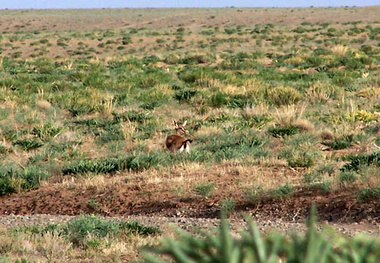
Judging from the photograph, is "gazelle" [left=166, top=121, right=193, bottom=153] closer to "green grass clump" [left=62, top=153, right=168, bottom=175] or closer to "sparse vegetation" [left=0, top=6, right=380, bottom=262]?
"sparse vegetation" [left=0, top=6, right=380, bottom=262]

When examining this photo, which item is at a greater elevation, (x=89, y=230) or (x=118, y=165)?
(x=89, y=230)

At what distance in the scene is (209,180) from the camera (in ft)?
27.9

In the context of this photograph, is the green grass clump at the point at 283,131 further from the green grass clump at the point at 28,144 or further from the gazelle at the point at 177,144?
the green grass clump at the point at 28,144

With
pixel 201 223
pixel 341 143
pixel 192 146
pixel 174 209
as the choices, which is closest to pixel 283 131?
pixel 341 143

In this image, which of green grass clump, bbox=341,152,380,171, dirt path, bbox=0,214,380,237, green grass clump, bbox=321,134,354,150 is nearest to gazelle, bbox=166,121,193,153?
green grass clump, bbox=321,134,354,150

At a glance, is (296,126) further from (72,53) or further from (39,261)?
(72,53)

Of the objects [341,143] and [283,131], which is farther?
[283,131]

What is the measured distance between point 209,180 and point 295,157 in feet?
5.19

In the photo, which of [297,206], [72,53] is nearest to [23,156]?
[297,206]

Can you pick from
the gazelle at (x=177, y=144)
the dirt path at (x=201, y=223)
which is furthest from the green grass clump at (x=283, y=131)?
the dirt path at (x=201, y=223)

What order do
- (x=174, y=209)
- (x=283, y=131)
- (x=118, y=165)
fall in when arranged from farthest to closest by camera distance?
1. (x=283, y=131)
2. (x=118, y=165)
3. (x=174, y=209)

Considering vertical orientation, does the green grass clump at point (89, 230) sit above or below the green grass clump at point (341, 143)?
above

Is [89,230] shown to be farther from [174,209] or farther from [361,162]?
[361,162]

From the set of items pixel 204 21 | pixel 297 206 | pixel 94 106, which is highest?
pixel 297 206
